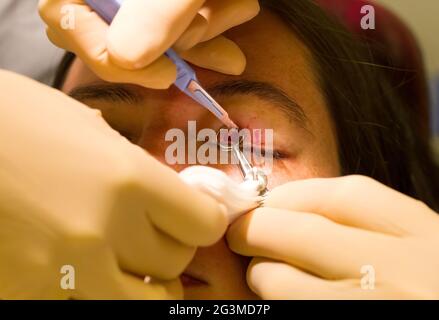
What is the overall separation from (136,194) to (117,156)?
1.8 inches

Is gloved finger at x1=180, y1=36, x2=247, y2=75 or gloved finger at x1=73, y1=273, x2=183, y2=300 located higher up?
gloved finger at x1=180, y1=36, x2=247, y2=75

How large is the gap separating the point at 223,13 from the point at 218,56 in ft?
0.21

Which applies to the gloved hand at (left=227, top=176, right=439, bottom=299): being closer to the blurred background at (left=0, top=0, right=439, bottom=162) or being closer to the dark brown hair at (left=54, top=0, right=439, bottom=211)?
the dark brown hair at (left=54, top=0, right=439, bottom=211)

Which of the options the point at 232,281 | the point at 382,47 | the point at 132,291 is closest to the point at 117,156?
the point at 132,291

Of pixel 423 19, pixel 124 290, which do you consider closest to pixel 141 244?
pixel 124 290

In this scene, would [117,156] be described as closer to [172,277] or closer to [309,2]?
[172,277]

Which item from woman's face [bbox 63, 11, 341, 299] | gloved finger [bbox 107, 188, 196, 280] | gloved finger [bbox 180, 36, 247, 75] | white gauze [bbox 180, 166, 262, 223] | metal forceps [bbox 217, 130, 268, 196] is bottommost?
gloved finger [bbox 107, 188, 196, 280]

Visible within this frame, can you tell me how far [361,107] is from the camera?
3.52ft

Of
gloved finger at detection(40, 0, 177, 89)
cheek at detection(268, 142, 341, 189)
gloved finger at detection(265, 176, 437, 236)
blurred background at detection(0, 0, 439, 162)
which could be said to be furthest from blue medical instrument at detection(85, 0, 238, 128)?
blurred background at detection(0, 0, 439, 162)

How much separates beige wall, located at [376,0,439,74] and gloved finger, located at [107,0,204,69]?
805 millimetres

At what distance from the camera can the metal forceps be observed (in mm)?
812

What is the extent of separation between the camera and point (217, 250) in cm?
77

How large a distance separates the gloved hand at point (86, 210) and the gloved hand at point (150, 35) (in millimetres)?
169

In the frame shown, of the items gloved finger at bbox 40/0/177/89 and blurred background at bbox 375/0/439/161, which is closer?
gloved finger at bbox 40/0/177/89
